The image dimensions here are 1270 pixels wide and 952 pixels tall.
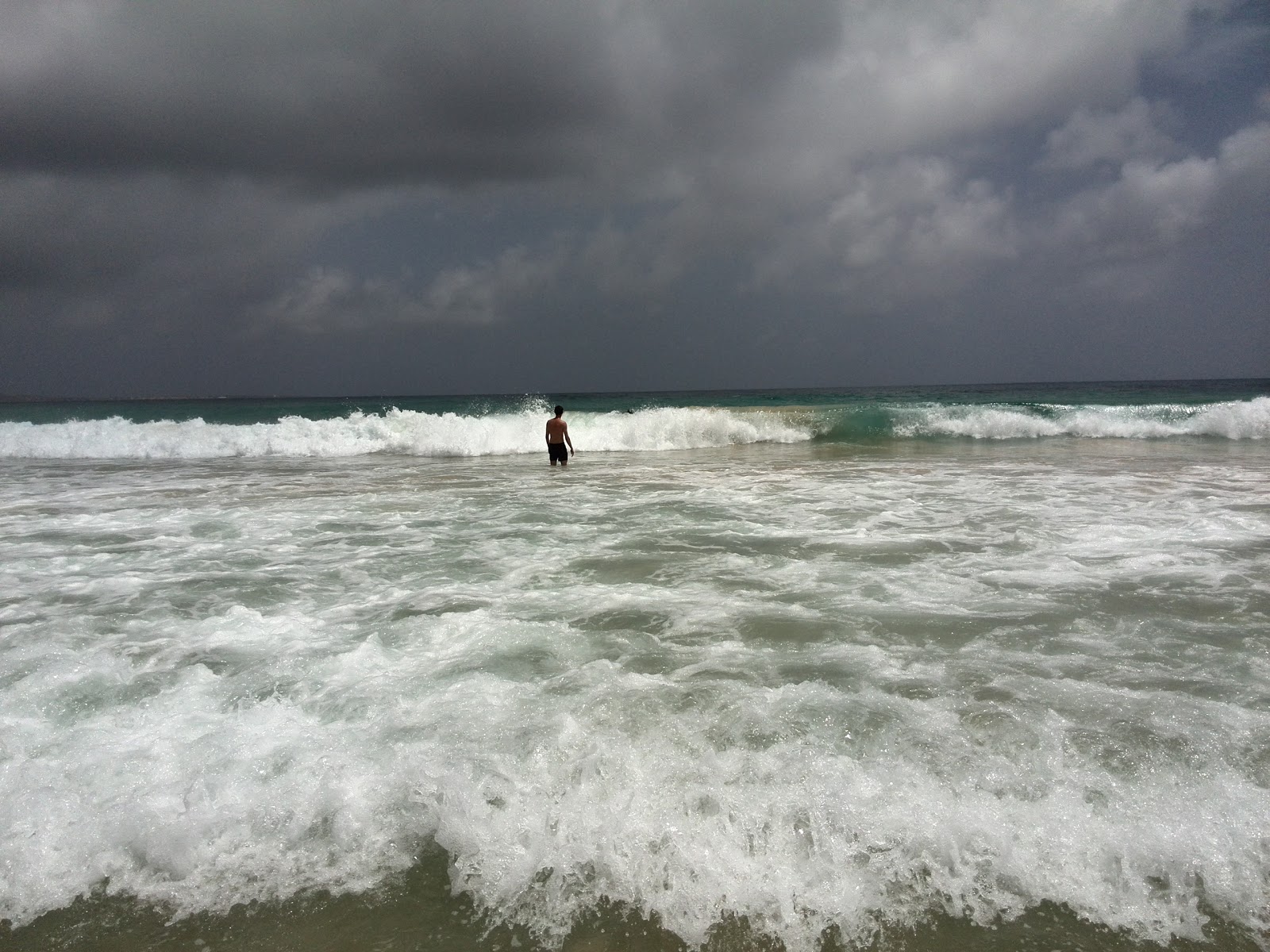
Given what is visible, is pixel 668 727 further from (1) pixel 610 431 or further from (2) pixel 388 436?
(2) pixel 388 436

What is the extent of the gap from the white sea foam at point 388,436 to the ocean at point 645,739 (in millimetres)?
15217

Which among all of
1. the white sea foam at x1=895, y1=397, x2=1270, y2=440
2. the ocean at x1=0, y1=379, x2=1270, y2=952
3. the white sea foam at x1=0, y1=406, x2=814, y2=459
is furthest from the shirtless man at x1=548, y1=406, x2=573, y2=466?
the white sea foam at x1=895, y1=397, x2=1270, y2=440

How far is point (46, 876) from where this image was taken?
2.40m

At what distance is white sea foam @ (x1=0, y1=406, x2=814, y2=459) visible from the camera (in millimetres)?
22547

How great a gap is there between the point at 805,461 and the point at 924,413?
13.6m

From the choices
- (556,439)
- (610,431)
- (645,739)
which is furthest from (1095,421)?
(645,739)

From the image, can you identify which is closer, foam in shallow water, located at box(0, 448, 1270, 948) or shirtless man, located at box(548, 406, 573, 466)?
foam in shallow water, located at box(0, 448, 1270, 948)

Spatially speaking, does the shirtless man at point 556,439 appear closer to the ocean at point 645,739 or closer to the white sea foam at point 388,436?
the white sea foam at point 388,436

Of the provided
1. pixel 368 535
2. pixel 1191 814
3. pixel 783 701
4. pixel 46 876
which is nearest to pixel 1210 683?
pixel 1191 814

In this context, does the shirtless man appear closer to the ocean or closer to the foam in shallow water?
the ocean

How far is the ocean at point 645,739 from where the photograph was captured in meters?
2.22

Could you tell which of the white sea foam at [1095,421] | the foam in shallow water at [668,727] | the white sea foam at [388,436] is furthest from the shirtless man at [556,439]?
the white sea foam at [1095,421]

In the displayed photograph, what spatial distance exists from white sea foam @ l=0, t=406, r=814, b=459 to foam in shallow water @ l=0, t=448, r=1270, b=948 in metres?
15.9

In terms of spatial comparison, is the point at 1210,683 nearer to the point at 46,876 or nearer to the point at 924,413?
the point at 46,876
